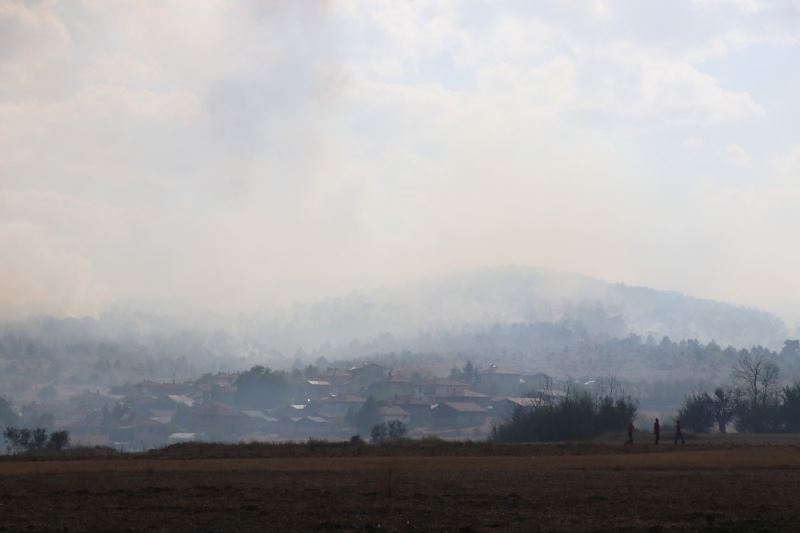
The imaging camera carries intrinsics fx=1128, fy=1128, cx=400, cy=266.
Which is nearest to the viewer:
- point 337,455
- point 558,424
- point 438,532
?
point 438,532

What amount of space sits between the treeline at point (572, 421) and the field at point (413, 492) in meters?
28.7

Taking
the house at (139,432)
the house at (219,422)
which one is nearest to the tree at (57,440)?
the house at (219,422)

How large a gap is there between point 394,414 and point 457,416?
989 centimetres

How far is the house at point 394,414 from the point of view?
479 ft

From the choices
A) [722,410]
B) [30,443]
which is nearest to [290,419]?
[30,443]

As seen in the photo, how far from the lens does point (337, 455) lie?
55.2 metres

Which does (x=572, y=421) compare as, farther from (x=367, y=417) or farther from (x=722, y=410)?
(x=367, y=417)

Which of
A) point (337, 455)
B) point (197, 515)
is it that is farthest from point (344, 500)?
point (337, 455)

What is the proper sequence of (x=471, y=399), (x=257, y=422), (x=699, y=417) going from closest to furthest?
(x=699, y=417)
(x=257, y=422)
(x=471, y=399)

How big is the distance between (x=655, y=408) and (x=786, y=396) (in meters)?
90.0

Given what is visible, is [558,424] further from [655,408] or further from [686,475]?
[655,408]

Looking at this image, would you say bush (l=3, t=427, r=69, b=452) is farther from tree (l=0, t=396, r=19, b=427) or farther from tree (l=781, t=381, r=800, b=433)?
tree (l=0, t=396, r=19, b=427)

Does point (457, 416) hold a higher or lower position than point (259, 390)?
lower

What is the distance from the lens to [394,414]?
484ft
